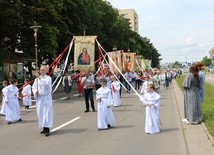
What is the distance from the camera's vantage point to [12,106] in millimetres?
14898

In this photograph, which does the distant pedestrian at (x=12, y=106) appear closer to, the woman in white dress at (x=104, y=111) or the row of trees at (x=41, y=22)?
the woman in white dress at (x=104, y=111)

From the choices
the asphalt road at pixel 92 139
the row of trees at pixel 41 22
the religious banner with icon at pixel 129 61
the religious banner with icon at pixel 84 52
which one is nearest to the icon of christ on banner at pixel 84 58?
the religious banner with icon at pixel 84 52

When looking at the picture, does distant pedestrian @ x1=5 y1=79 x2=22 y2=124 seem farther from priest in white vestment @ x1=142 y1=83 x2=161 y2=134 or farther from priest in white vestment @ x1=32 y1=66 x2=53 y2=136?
priest in white vestment @ x1=142 y1=83 x2=161 y2=134

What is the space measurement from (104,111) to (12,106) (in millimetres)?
4250

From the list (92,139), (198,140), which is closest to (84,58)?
(92,139)

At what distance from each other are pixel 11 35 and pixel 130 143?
25483 millimetres

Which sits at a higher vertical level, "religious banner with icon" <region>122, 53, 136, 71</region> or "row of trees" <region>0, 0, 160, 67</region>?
"row of trees" <region>0, 0, 160, 67</region>

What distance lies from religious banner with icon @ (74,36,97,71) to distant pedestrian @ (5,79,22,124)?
12.2 ft

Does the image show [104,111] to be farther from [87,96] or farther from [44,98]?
[87,96]

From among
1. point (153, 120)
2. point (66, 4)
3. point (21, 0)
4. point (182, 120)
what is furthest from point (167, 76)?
point (153, 120)

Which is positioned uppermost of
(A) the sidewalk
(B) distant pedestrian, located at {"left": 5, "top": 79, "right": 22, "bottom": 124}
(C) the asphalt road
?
(B) distant pedestrian, located at {"left": 5, "top": 79, "right": 22, "bottom": 124}

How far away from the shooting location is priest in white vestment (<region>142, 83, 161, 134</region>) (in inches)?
437

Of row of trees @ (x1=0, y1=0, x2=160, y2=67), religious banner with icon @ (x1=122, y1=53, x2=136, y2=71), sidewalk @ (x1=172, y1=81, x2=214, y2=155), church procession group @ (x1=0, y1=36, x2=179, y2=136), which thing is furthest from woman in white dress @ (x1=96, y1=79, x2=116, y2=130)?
religious banner with icon @ (x1=122, y1=53, x2=136, y2=71)

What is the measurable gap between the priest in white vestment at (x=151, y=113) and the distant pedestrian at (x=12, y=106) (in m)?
5.53
